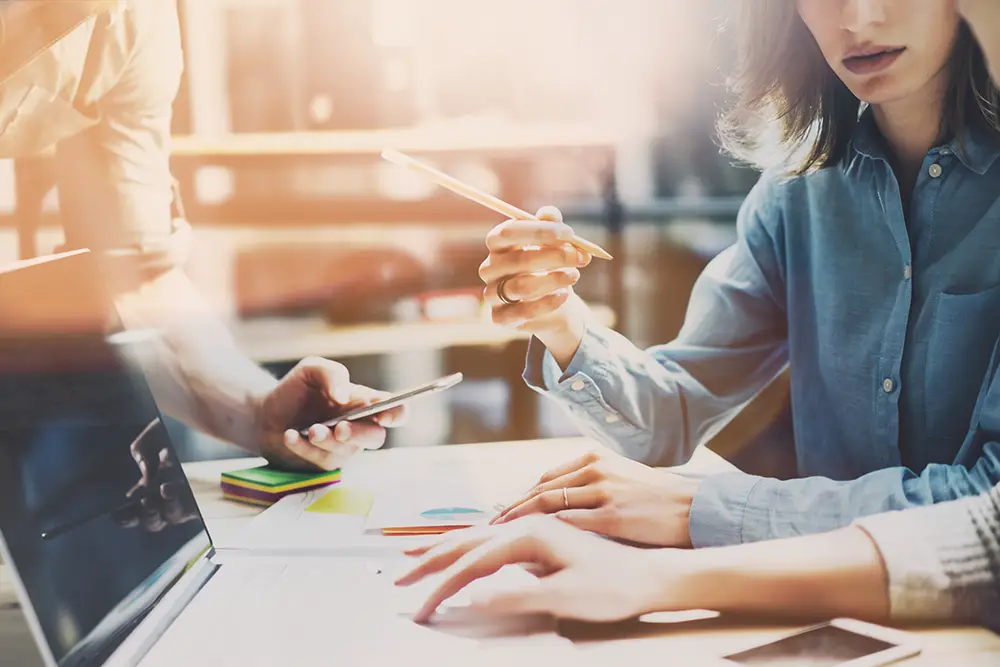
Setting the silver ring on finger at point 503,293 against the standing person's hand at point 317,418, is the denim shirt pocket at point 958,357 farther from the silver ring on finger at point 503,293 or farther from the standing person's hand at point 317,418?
the standing person's hand at point 317,418

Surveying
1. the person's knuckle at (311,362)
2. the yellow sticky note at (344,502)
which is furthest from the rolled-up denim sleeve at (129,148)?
the yellow sticky note at (344,502)

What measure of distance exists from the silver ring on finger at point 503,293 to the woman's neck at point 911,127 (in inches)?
19.0

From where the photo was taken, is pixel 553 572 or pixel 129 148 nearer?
pixel 553 572

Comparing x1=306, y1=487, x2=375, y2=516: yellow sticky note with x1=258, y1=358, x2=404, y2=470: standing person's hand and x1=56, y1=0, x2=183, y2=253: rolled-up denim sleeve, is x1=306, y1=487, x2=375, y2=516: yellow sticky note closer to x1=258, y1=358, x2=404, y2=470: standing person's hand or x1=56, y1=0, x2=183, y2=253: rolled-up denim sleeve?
x1=258, y1=358, x2=404, y2=470: standing person's hand

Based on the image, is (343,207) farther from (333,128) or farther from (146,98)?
(146,98)

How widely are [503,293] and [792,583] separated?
1.54ft

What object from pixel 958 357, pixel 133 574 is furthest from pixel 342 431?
pixel 958 357

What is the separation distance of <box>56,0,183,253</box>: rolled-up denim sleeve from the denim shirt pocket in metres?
Answer: 0.94

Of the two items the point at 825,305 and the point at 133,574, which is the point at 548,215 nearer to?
the point at 825,305

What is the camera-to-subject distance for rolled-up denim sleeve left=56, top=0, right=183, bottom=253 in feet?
3.29

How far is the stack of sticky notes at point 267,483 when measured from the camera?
39.1 inches

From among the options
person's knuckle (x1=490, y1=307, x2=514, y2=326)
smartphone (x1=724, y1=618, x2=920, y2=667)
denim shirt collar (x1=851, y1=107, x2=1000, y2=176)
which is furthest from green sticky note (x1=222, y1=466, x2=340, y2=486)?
denim shirt collar (x1=851, y1=107, x2=1000, y2=176)

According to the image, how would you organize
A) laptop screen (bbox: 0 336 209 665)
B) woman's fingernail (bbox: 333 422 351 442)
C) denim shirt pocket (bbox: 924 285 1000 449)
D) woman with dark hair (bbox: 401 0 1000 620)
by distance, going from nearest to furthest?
laptop screen (bbox: 0 336 209 665), woman with dark hair (bbox: 401 0 1000 620), denim shirt pocket (bbox: 924 285 1000 449), woman's fingernail (bbox: 333 422 351 442)

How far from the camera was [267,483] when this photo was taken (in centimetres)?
99
